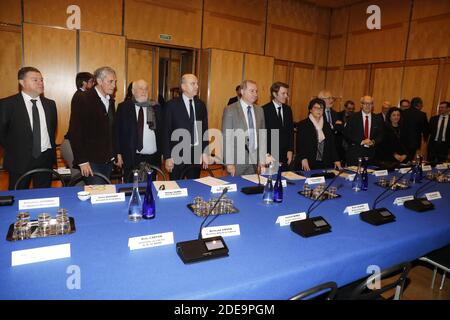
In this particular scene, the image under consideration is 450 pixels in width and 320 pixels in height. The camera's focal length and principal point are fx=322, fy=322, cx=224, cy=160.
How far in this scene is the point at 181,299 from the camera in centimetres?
101

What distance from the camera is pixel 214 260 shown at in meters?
1.26

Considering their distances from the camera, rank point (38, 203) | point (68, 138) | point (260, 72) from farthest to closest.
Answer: point (260, 72), point (68, 138), point (38, 203)

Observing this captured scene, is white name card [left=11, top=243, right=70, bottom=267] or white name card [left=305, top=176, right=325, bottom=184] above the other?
white name card [left=305, top=176, right=325, bottom=184]

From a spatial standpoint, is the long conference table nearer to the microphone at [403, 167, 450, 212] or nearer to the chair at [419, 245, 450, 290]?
the microphone at [403, 167, 450, 212]

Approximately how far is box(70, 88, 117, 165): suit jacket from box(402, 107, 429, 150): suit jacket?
541 centimetres

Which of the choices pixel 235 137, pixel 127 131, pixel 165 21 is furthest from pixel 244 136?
pixel 165 21

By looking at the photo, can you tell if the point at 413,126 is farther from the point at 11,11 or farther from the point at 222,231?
the point at 11,11

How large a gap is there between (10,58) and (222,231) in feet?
18.8

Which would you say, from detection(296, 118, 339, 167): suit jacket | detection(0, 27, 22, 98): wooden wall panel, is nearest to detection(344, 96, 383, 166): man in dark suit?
detection(296, 118, 339, 167): suit jacket

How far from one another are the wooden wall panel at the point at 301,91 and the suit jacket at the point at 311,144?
4.90 metres

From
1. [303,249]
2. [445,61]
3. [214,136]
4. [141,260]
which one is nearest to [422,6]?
[445,61]

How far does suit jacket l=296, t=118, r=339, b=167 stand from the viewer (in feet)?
11.7

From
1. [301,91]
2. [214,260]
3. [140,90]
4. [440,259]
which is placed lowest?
[440,259]

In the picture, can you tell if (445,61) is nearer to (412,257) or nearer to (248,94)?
(248,94)
